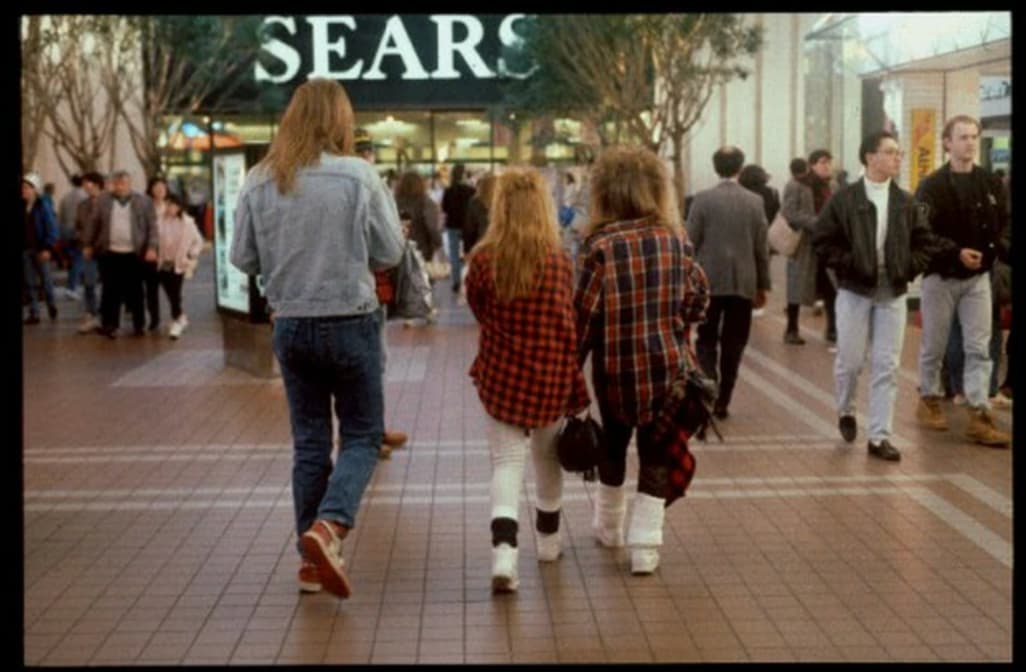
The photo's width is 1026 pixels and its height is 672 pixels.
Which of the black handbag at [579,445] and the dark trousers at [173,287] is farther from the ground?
the dark trousers at [173,287]

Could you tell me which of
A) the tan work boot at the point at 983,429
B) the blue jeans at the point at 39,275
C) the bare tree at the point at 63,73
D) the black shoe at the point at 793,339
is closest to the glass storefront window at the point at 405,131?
the bare tree at the point at 63,73

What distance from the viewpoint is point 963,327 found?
9742mm

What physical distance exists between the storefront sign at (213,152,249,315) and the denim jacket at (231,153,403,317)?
7.34m

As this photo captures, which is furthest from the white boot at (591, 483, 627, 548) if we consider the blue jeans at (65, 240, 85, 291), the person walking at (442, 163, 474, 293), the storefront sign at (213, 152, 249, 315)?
the blue jeans at (65, 240, 85, 291)

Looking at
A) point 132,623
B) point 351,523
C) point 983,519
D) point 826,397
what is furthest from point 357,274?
point 826,397

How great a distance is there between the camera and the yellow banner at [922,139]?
53.9 ft

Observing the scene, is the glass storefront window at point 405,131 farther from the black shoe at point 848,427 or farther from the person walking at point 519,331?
the person walking at point 519,331

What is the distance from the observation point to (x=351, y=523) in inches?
237

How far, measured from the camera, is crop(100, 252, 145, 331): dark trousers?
16297 mm

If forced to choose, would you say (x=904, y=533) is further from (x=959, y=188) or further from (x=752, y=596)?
(x=959, y=188)

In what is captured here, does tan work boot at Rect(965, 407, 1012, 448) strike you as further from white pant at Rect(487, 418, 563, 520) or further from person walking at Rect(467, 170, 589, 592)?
person walking at Rect(467, 170, 589, 592)

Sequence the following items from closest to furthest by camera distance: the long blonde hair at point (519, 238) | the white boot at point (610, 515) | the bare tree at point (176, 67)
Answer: the long blonde hair at point (519, 238) < the white boot at point (610, 515) < the bare tree at point (176, 67)

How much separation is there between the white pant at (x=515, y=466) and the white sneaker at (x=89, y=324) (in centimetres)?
1133

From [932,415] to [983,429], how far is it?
618mm
